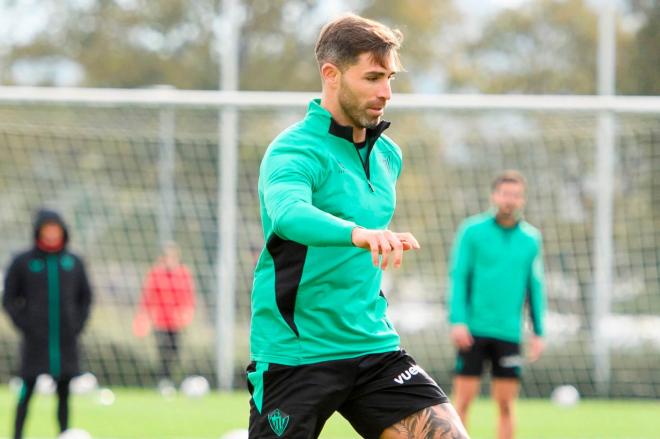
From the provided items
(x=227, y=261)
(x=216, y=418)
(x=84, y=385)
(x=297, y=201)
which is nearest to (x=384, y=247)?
(x=297, y=201)

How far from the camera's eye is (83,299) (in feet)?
30.9

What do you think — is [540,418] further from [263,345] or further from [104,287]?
[263,345]

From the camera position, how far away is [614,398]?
14.3m

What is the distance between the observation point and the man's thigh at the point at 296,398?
451 cm

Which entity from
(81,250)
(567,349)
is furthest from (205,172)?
(567,349)

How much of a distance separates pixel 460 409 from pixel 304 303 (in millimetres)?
5216

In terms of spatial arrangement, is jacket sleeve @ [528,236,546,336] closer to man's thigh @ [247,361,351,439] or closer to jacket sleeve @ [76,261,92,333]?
jacket sleeve @ [76,261,92,333]

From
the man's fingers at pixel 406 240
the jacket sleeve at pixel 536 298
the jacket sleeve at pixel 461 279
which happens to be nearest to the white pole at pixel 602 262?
the jacket sleeve at pixel 536 298

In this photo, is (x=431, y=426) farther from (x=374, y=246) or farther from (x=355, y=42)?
(x=355, y=42)

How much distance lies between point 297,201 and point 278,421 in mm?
831

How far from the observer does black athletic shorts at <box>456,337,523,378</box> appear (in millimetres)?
9477

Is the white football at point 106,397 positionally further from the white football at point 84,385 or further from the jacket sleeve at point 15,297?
the jacket sleeve at point 15,297

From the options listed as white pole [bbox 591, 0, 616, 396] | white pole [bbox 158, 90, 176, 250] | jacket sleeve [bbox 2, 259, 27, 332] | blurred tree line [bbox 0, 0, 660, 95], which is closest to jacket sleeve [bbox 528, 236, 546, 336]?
jacket sleeve [bbox 2, 259, 27, 332]

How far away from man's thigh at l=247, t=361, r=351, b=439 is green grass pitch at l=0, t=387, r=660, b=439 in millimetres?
6021
